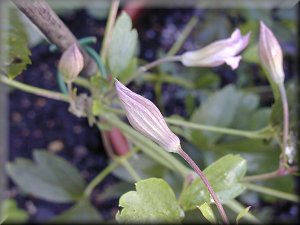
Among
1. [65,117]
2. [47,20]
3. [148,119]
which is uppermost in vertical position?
[47,20]

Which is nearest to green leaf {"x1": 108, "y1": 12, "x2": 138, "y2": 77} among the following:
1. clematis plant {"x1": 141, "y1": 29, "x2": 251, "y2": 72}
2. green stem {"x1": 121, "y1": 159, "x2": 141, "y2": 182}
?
clematis plant {"x1": 141, "y1": 29, "x2": 251, "y2": 72}

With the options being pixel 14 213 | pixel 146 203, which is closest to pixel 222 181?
pixel 146 203

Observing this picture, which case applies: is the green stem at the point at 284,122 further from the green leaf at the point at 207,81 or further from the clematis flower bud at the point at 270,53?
the green leaf at the point at 207,81

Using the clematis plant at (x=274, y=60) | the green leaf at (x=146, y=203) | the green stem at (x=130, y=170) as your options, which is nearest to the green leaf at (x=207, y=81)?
the green stem at (x=130, y=170)

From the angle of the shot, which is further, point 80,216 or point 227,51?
point 80,216

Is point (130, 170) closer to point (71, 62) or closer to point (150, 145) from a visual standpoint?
point (150, 145)

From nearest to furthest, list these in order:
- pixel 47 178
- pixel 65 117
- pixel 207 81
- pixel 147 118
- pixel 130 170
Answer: pixel 147 118 → pixel 130 170 → pixel 47 178 → pixel 207 81 → pixel 65 117

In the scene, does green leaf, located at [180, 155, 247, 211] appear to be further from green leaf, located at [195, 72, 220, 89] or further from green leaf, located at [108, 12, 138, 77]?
green leaf, located at [195, 72, 220, 89]
